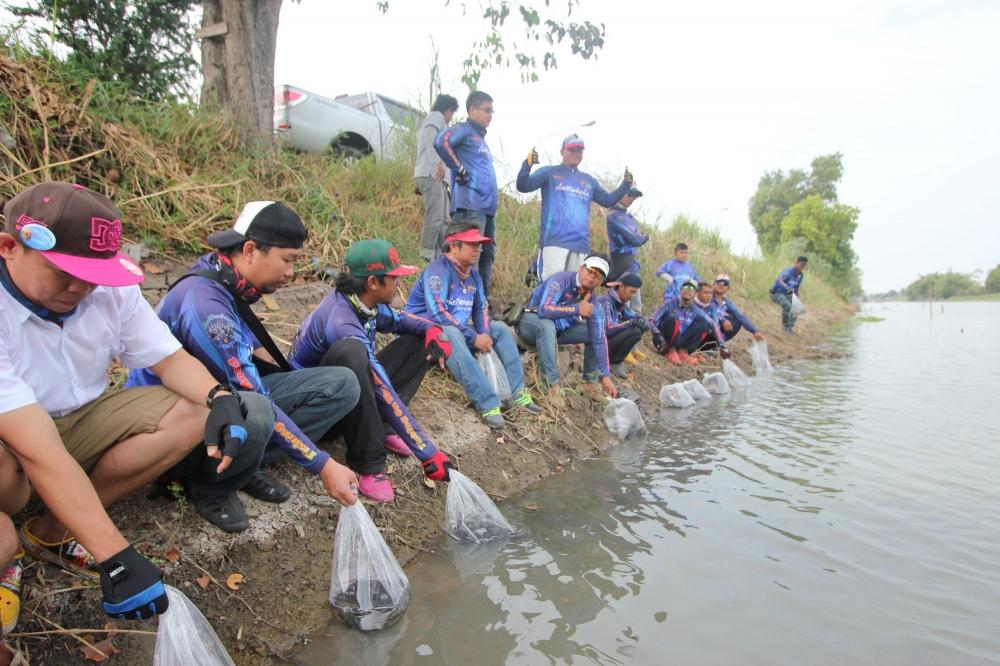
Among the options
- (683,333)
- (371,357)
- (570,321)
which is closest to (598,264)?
(570,321)

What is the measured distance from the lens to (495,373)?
445 cm

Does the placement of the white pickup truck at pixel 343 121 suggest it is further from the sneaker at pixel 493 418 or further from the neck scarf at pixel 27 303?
the neck scarf at pixel 27 303

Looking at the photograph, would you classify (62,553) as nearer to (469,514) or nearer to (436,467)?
(436,467)

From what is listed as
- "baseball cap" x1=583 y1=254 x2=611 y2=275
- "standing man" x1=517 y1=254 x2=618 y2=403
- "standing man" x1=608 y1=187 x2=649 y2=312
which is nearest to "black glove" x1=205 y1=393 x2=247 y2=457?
"standing man" x1=517 y1=254 x2=618 y2=403

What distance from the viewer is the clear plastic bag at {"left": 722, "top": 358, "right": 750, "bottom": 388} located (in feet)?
24.2

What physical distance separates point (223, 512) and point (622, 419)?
135 inches

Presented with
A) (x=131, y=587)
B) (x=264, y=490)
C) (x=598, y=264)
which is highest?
(x=598, y=264)

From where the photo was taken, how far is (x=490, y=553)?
281cm

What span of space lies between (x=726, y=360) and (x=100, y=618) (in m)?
7.15

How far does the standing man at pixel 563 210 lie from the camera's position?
6090 millimetres

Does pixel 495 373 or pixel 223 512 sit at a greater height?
pixel 495 373

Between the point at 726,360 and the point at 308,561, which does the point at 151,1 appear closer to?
the point at 308,561

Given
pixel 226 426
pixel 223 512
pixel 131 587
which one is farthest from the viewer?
pixel 223 512

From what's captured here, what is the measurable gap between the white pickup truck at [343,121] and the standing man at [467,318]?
318cm
